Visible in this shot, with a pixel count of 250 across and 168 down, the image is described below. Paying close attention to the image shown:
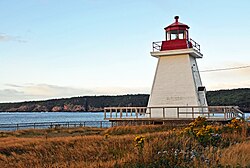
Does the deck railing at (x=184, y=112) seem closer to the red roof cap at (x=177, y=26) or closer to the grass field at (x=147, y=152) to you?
the red roof cap at (x=177, y=26)

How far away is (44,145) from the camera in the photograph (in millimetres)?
14688

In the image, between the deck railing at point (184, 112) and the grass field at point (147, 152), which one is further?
the deck railing at point (184, 112)

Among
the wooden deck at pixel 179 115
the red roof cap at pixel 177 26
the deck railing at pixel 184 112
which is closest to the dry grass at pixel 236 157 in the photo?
the wooden deck at pixel 179 115

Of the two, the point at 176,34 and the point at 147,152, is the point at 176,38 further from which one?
the point at 147,152

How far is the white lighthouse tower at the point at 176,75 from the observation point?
28.6 metres

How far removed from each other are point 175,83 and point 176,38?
11.8 feet

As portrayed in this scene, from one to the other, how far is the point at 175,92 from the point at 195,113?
259 centimetres

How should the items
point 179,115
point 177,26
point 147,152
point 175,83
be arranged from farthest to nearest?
1. point 177,26
2. point 175,83
3. point 179,115
4. point 147,152

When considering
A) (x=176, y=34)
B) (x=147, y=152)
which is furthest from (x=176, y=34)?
(x=147, y=152)

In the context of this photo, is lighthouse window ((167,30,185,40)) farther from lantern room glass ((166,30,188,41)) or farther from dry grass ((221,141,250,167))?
dry grass ((221,141,250,167))

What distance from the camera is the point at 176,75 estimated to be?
29.1 m

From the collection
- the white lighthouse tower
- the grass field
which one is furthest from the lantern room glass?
the grass field

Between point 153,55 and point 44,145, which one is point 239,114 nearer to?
point 153,55

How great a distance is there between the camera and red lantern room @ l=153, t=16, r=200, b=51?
29.1 meters
